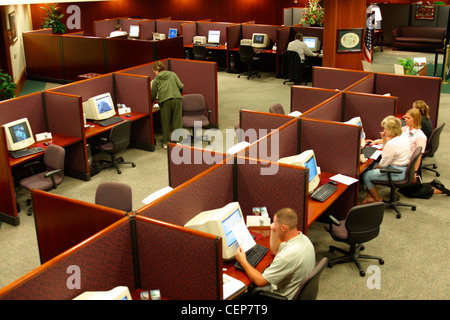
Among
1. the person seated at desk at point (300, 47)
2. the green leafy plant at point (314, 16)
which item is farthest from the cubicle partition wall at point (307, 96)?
the green leafy plant at point (314, 16)

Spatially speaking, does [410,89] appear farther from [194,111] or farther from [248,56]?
[248,56]

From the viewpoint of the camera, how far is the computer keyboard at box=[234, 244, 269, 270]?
3.52 metres

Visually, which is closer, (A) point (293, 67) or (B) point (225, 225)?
(B) point (225, 225)

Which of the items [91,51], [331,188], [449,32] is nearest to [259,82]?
[91,51]

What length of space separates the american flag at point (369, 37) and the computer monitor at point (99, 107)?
6.50 meters

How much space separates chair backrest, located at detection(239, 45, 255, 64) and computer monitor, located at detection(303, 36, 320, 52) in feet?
3.93

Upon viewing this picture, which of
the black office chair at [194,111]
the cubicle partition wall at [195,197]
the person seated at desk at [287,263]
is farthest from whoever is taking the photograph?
the black office chair at [194,111]

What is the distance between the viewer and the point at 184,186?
11.8 feet

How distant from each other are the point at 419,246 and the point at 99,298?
324 cm

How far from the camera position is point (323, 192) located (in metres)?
4.61

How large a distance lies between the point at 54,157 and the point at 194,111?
2667mm

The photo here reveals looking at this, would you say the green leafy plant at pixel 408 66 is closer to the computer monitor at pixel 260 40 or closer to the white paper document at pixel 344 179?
the white paper document at pixel 344 179

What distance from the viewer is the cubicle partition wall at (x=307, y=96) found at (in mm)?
6133

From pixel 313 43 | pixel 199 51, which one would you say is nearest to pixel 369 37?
pixel 313 43
